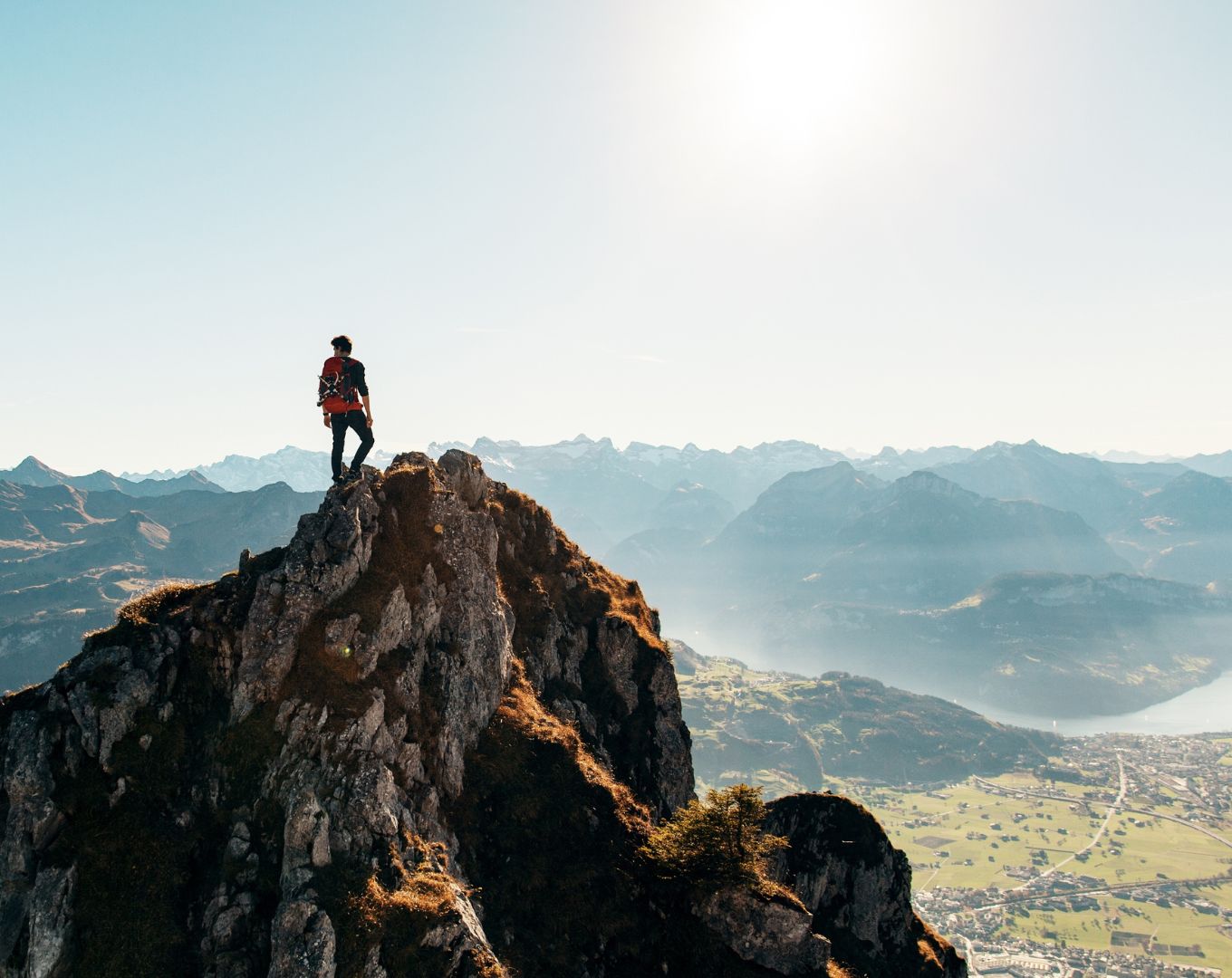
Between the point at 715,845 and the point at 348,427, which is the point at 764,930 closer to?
the point at 715,845

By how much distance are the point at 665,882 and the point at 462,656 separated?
55.2ft

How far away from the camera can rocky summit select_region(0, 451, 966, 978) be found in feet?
91.3

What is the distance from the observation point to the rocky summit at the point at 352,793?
1096 inches

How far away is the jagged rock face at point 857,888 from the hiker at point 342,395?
4512 cm

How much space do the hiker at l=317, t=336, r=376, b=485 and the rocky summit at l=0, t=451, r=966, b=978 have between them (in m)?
3.36

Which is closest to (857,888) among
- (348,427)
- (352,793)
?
(352,793)

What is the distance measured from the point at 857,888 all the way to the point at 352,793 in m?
43.3

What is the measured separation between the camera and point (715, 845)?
3797cm

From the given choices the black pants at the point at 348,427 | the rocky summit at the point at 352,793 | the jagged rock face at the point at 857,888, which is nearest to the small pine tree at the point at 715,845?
the rocky summit at the point at 352,793

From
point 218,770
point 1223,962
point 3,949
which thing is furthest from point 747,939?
point 1223,962

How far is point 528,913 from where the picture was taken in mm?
35031

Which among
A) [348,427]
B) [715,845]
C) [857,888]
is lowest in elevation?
[857,888]

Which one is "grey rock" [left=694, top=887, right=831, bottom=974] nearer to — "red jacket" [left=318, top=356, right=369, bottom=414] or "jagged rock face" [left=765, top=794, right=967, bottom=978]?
"jagged rock face" [left=765, top=794, right=967, bottom=978]

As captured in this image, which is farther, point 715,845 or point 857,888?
point 857,888
